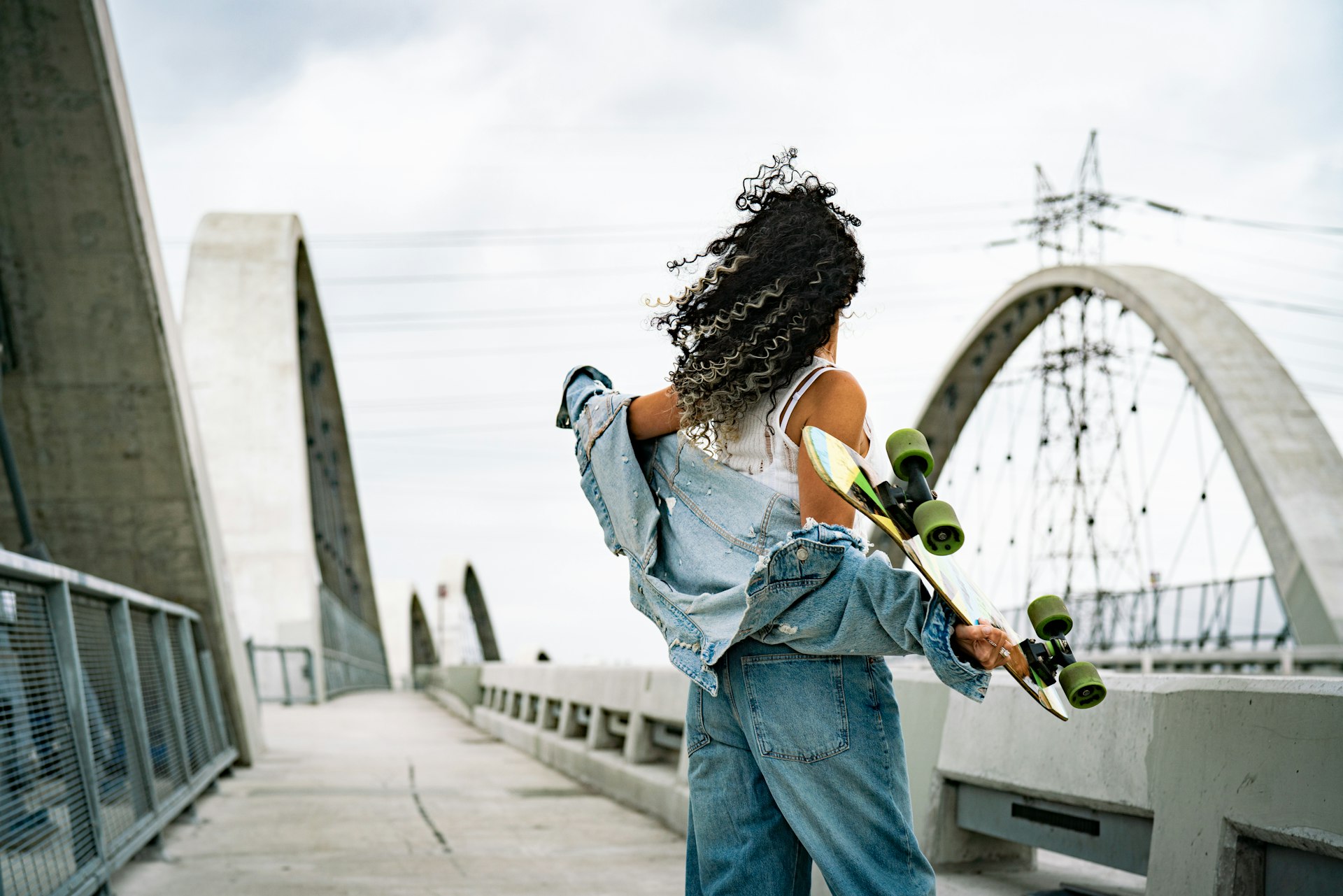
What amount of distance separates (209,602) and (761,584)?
269 inches

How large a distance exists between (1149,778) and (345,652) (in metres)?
29.3

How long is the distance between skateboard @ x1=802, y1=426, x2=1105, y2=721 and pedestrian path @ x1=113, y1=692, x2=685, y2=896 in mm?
2878

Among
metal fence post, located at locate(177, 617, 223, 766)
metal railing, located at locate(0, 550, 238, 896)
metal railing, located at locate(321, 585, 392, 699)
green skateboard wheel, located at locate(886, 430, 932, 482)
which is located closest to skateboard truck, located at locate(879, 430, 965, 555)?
green skateboard wheel, located at locate(886, 430, 932, 482)

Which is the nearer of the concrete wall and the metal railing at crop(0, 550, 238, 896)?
the metal railing at crop(0, 550, 238, 896)

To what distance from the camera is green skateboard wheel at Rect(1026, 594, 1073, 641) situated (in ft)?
5.74

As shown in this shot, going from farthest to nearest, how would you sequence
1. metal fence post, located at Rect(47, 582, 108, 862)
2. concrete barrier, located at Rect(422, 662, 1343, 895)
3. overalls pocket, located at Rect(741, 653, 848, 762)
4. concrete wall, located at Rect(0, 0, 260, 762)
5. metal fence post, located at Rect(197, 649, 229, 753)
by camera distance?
metal fence post, located at Rect(197, 649, 229, 753)
concrete wall, located at Rect(0, 0, 260, 762)
metal fence post, located at Rect(47, 582, 108, 862)
concrete barrier, located at Rect(422, 662, 1343, 895)
overalls pocket, located at Rect(741, 653, 848, 762)

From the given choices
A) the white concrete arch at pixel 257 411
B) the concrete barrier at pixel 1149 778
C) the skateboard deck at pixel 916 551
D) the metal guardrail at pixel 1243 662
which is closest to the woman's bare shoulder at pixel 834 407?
the skateboard deck at pixel 916 551

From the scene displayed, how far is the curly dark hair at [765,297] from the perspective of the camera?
2.14 meters

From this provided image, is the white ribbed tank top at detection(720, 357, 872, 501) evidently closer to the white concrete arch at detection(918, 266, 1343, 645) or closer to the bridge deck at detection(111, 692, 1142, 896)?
the bridge deck at detection(111, 692, 1142, 896)

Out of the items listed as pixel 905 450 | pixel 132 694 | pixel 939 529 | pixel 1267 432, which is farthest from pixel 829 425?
pixel 1267 432

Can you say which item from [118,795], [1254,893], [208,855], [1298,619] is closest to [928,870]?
[1254,893]

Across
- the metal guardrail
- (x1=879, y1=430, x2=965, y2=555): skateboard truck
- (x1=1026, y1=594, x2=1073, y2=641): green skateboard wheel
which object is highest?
the metal guardrail

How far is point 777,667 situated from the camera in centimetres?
209

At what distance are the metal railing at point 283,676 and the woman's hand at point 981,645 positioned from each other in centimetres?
1895
